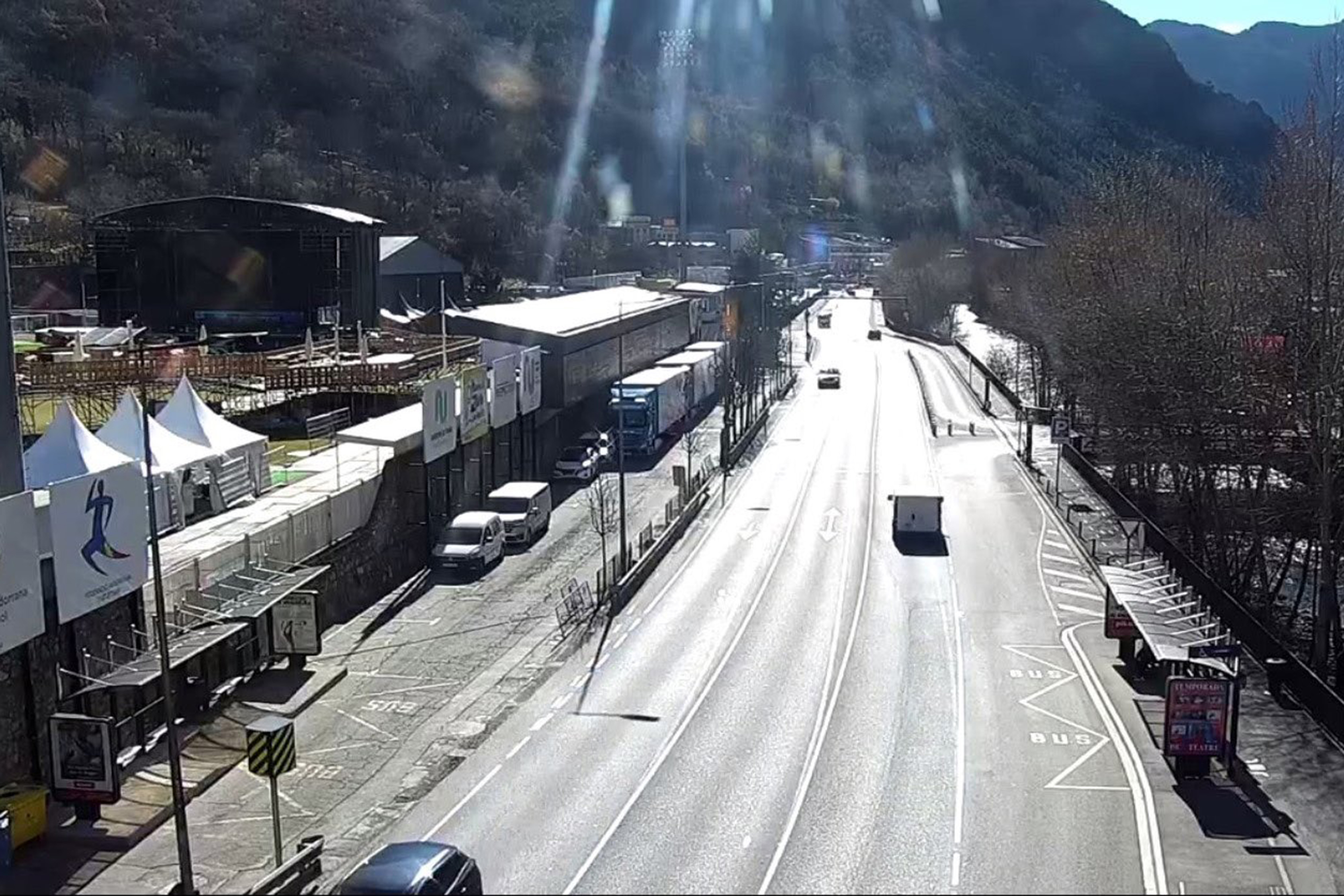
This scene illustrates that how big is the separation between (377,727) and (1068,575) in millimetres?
16307

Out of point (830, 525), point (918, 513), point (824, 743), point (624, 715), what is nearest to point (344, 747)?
point (624, 715)

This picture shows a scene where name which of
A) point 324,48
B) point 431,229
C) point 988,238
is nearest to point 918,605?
point 431,229

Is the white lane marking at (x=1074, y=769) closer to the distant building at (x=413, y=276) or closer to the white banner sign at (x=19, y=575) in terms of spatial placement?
the white banner sign at (x=19, y=575)

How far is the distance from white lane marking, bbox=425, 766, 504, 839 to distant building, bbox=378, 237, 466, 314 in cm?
5172

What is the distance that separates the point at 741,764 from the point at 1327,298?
16.3 metres

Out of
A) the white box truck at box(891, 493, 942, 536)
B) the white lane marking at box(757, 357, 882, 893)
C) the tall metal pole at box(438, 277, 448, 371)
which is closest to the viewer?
the white lane marking at box(757, 357, 882, 893)

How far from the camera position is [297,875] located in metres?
13.0

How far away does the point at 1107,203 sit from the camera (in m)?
52.3

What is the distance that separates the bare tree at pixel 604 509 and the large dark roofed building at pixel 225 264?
20.5m

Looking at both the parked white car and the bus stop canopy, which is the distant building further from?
the bus stop canopy

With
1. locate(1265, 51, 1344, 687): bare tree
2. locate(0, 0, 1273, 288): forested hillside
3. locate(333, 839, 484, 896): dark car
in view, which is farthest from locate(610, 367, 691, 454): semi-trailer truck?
locate(0, 0, 1273, 288): forested hillside

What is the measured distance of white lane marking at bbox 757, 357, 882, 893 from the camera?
13984 millimetres

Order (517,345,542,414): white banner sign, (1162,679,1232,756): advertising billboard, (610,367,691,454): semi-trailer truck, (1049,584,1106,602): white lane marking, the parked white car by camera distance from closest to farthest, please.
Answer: (1162,679,1232,756): advertising billboard < (1049,584,1106,602): white lane marking < (517,345,542,414): white banner sign < the parked white car < (610,367,691,454): semi-trailer truck

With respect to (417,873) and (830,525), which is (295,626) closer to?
(417,873)
